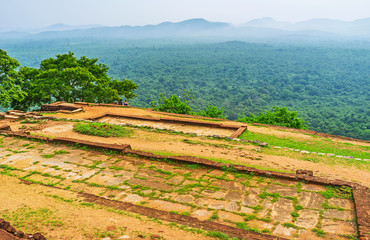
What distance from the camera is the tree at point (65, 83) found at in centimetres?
2241

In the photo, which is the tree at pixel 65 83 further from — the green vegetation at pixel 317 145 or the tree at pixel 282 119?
the green vegetation at pixel 317 145

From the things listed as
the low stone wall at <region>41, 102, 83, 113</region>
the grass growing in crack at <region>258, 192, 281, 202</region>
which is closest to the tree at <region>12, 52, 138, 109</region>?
the low stone wall at <region>41, 102, 83, 113</region>

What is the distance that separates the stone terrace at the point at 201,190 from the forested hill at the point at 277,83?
3777cm

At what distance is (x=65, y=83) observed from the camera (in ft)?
74.3

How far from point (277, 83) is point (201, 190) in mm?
106637

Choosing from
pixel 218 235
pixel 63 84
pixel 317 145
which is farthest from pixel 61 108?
pixel 218 235

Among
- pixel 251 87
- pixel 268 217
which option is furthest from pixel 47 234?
pixel 251 87

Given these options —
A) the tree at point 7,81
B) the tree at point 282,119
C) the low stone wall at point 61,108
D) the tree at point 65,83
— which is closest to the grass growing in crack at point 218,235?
the low stone wall at point 61,108

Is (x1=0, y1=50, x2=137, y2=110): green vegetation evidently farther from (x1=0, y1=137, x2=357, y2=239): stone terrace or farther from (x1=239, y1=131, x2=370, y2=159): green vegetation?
(x1=0, y1=137, x2=357, y2=239): stone terrace

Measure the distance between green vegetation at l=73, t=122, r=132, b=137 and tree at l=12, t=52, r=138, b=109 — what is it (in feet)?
39.9

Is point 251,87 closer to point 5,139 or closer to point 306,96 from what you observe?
point 306,96

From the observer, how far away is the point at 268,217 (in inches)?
196

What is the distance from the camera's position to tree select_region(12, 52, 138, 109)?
22406mm

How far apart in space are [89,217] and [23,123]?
371 inches
